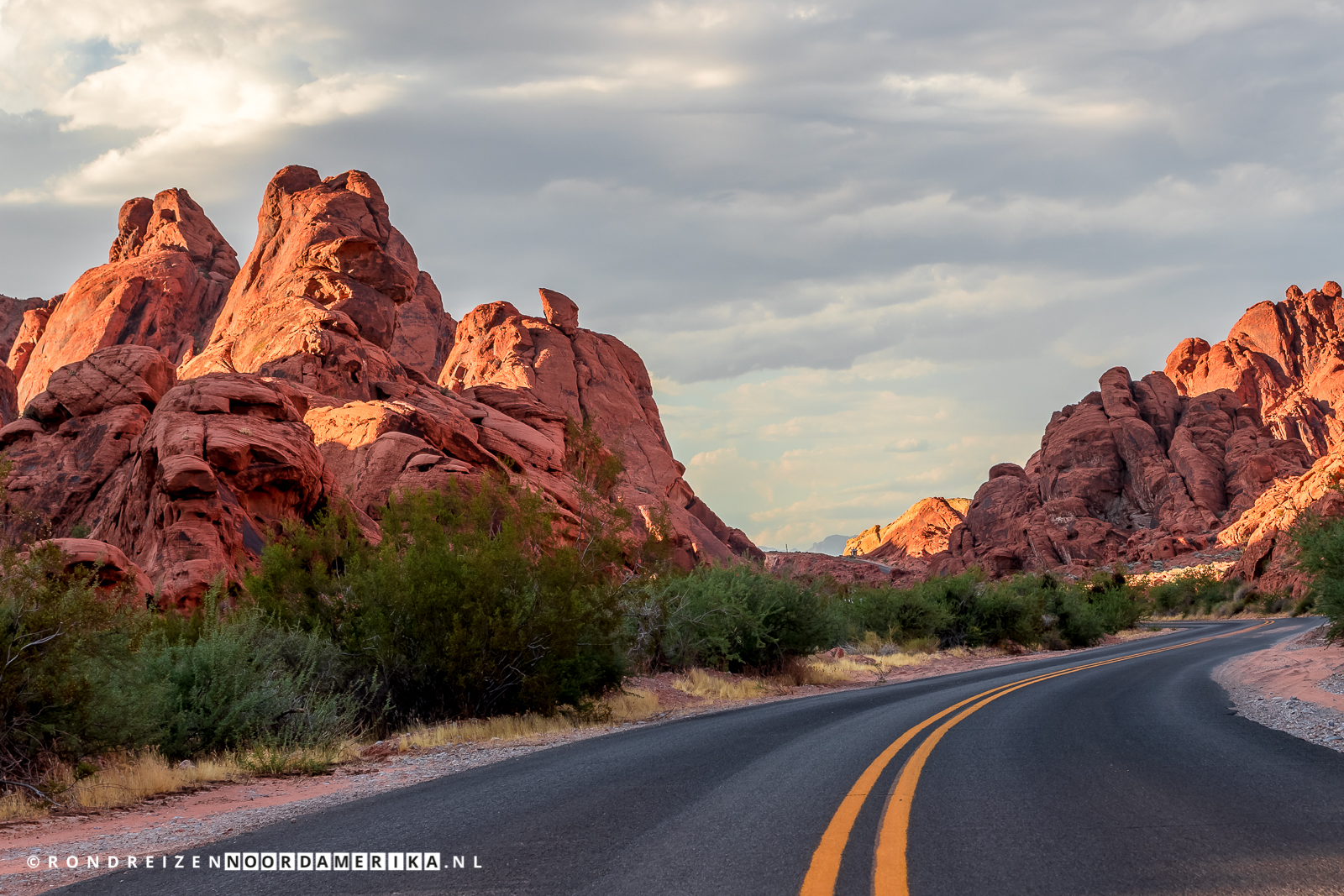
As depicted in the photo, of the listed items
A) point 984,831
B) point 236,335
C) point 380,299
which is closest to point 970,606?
point 984,831

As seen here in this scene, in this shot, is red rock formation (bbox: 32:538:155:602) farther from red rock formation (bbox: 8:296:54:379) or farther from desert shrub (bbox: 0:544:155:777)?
red rock formation (bbox: 8:296:54:379)

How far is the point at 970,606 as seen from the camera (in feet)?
122

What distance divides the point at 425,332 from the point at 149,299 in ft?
86.0

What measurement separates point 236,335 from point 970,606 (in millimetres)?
41818

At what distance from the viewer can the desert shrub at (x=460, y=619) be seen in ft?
45.5

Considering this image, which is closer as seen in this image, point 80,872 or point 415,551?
point 80,872

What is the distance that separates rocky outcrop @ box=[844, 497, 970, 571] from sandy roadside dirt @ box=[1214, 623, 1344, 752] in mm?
95221

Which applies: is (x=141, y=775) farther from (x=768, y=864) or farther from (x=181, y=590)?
(x=181, y=590)

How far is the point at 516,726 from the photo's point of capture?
532 inches

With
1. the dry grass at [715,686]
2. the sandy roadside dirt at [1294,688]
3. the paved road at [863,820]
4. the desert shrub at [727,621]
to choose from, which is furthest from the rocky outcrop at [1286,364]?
the paved road at [863,820]

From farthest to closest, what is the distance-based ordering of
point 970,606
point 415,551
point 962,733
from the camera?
point 970,606 → point 415,551 → point 962,733

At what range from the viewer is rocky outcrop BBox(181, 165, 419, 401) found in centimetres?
4575

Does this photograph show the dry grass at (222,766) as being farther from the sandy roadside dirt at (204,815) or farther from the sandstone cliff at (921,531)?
the sandstone cliff at (921,531)

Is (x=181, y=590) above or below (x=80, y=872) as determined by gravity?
above
